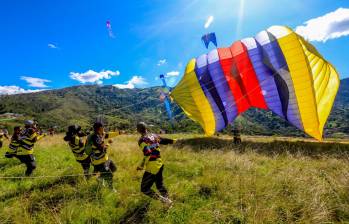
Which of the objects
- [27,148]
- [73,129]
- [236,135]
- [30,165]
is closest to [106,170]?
[73,129]

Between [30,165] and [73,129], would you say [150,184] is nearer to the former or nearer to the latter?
[73,129]

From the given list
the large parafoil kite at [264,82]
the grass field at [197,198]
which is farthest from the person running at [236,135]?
the grass field at [197,198]

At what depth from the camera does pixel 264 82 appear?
14.2 meters

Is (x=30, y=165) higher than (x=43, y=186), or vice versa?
(x=30, y=165)

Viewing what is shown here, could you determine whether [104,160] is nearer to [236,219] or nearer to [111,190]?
[111,190]

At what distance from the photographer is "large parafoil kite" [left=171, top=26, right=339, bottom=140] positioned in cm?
1270

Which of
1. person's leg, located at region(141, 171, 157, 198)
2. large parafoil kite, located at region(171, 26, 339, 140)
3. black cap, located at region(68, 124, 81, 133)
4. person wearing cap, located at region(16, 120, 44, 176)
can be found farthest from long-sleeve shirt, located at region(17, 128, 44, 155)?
large parafoil kite, located at region(171, 26, 339, 140)

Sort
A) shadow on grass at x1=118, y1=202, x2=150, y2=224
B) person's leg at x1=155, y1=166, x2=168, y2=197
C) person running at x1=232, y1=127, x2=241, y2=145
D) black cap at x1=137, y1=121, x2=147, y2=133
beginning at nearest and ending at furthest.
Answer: shadow on grass at x1=118, y1=202, x2=150, y2=224
person's leg at x1=155, y1=166, x2=168, y2=197
black cap at x1=137, y1=121, x2=147, y2=133
person running at x1=232, y1=127, x2=241, y2=145

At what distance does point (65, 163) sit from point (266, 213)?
7845 mm

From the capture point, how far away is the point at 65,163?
9.58m

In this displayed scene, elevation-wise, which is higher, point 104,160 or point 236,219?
point 104,160

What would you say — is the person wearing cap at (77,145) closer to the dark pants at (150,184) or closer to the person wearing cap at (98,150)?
the person wearing cap at (98,150)

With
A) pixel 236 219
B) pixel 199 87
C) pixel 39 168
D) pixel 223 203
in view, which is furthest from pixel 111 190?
pixel 199 87

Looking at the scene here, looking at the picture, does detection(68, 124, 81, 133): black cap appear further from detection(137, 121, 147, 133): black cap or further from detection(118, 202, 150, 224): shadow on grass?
detection(118, 202, 150, 224): shadow on grass
